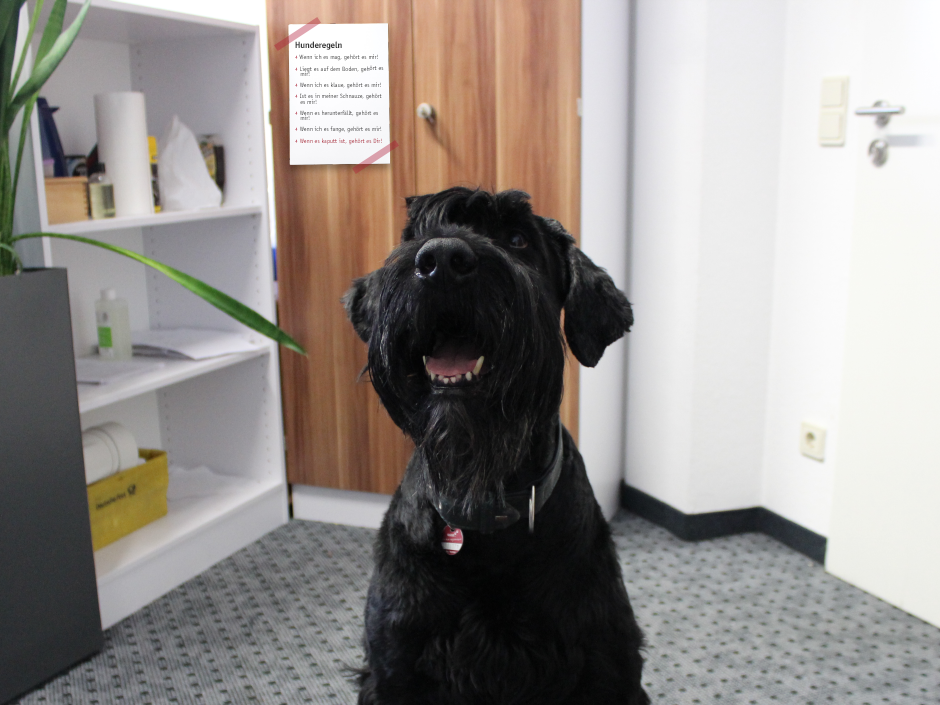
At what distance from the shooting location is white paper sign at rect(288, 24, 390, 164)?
2129 millimetres

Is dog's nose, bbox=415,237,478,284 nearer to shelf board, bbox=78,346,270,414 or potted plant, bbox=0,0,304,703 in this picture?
potted plant, bbox=0,0,304,703

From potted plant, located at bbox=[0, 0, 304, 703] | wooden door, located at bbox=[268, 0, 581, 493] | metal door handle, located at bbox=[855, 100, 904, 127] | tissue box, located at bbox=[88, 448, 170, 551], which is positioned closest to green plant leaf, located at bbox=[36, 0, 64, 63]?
potted plant, located at bbox=[0, 0, 304, 703]

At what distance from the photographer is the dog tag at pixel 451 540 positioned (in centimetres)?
125

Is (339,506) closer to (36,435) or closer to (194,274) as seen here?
(194,274)

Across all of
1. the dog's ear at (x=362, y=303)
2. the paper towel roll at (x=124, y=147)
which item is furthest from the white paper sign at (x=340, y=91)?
the dog's ear at (x=362, y=303)

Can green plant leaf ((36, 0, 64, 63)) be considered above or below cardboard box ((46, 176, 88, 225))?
above

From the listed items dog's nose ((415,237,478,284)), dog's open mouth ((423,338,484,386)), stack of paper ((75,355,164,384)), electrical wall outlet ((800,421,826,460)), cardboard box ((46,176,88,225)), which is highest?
cardboard box ((46,176,88,225))

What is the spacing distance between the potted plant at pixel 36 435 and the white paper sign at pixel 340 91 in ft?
1.89

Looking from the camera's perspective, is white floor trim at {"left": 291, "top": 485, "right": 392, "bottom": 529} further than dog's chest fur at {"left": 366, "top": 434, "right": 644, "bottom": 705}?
Yes

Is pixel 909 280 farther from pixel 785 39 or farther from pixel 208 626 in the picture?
pixel 208 626

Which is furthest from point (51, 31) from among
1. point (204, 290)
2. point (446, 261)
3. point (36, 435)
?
point (446, 261)

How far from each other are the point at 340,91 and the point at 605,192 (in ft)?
2.43

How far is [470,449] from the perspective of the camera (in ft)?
3.73

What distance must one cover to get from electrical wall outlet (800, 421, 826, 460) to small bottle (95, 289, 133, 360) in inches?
70.6
